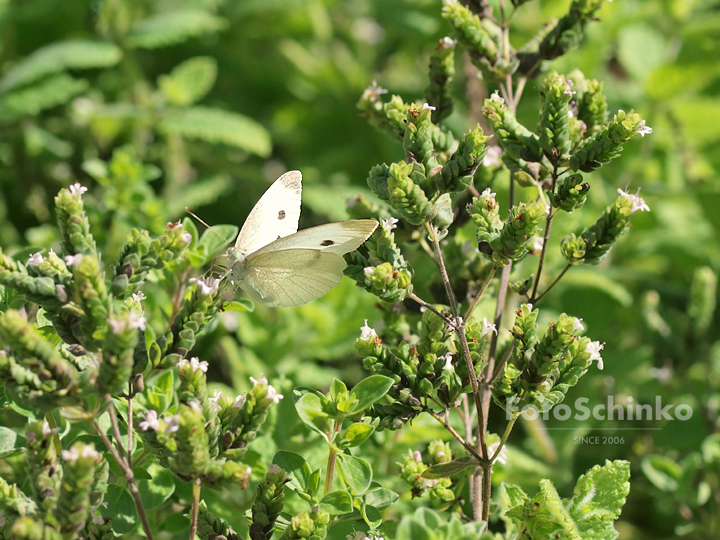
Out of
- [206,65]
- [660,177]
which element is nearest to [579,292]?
[660,177]

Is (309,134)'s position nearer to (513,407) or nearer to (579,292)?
(579,292)

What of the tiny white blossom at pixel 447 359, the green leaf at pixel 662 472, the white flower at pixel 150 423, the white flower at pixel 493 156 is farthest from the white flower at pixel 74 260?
the green leaf at pixel 662 472

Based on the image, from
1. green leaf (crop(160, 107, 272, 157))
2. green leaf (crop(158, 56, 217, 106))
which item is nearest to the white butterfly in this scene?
green leaf (crop(160, 107, 272, 157))

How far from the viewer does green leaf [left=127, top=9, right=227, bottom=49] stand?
280cm

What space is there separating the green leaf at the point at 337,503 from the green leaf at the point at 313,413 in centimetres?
12

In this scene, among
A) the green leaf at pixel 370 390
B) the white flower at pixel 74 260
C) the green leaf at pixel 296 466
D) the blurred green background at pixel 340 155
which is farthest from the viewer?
the blurred green background at pixel 340 155

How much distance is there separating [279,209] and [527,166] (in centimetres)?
73

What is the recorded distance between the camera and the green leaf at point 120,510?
135 cm

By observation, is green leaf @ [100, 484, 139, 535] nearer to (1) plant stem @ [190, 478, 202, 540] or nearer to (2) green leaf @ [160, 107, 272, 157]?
(1) plant stem @ [190, 478, 202, 540]

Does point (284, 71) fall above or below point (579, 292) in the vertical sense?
above

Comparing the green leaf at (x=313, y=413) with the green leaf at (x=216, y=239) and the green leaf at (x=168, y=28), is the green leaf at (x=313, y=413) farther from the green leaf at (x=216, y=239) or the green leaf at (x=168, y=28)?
the green leaf at (x=168, y=28)

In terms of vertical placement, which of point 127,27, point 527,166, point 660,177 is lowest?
point 527,166

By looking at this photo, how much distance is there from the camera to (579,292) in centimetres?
275

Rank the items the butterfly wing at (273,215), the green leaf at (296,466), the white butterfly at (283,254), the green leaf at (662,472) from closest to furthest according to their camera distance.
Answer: the green leaf at (296,466) → the white butterfly at (283,254) → the butterfly wing at (273,215) → the green leaf at (662,472)
